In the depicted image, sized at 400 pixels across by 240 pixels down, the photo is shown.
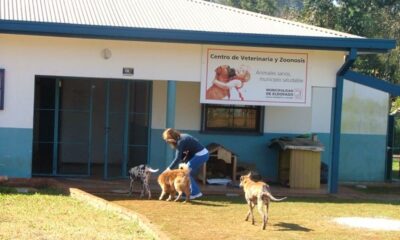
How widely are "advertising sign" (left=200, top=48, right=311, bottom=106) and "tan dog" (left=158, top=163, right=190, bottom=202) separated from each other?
2.70 meters

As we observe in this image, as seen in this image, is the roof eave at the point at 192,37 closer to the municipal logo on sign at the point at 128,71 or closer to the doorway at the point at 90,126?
the municipal logo on sign at the point at 128,71

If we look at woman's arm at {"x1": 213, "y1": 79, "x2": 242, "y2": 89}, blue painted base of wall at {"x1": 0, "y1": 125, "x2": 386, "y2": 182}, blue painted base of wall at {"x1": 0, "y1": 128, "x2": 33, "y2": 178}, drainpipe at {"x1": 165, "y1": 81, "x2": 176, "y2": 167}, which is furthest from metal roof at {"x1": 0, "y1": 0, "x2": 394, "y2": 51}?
blue painted base of wall at {"x1": 0, "y1": 125, "x2": 386, "y2": 182}

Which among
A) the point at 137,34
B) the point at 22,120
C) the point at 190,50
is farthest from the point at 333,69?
the point at 22,120

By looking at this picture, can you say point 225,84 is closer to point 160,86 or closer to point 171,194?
point 160,86

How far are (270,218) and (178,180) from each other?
76.3 inches

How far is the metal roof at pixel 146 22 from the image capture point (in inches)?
549

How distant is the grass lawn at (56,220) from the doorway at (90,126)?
3769 millimetres

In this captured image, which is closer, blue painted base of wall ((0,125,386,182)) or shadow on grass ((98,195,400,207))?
shadow on grass ((98,195,400,207))

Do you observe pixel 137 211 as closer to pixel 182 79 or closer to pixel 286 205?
pixel 286 205

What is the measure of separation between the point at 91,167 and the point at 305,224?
323 inches

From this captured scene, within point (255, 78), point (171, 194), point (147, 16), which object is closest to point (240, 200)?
point (171, 194)

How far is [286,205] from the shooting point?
13273mm

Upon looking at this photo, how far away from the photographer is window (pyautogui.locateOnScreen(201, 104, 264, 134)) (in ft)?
57.2

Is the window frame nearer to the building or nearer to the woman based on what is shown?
the building
